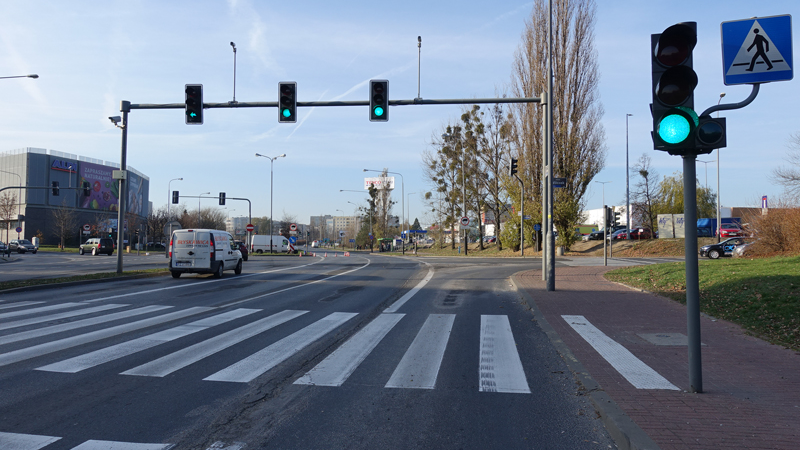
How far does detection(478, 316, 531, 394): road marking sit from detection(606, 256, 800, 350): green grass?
4066 mm

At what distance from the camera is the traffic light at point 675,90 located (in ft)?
16.3

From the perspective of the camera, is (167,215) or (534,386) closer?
(534,386)

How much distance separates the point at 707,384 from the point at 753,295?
6.30 m

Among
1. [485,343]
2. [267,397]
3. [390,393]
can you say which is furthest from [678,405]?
[267,397]

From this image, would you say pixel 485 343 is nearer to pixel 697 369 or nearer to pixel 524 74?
pixel 697 369

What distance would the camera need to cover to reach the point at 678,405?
472 cm

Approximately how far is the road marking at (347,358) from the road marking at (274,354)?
1.94 feet

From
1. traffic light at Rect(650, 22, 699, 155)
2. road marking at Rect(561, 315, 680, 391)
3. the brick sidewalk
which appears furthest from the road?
traffic light at Rect(650, 22, 699, 155)

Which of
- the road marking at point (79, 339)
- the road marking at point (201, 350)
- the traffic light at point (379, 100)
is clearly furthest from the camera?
the traffic light at point (379, 100)

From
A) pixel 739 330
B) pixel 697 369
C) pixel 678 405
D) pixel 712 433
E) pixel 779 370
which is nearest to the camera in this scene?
pixel 712 433

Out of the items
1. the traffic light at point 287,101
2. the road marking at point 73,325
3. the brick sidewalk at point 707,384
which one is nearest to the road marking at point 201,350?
the road marking at point 73,325

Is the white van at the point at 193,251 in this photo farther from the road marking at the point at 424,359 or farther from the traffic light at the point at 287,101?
Result: the road marking at the point at 424,359

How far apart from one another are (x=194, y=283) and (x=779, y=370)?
16717 mm

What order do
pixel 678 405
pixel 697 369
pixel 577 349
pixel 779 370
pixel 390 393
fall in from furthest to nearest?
pixel 577 349
pixel 779 370
pixel 390 393
pixel 697 369
pixel 678 405
